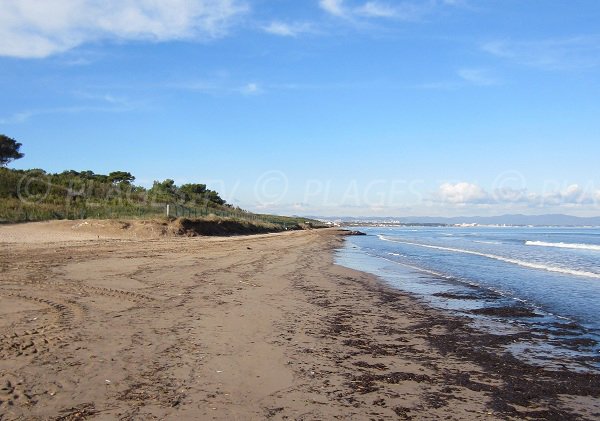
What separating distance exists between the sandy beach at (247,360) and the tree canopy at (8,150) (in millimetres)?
63659

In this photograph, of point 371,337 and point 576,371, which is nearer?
point 576,371

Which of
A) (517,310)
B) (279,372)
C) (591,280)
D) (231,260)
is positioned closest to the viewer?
(279,372)

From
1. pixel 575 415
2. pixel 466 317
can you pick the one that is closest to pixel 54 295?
pixel 466 317

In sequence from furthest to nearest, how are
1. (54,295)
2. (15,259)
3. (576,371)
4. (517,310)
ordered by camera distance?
1. (15,259)
2. (517,310)
3. (54,295)
4. (576,371)

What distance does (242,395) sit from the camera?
5.25m

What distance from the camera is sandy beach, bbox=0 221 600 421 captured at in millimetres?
4961

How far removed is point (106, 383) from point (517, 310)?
32.1 ft

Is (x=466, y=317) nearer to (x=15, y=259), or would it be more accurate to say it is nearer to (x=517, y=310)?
(x=517, y=310)
